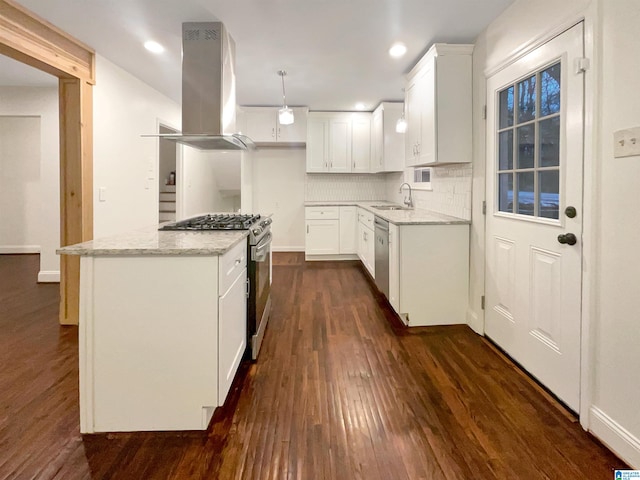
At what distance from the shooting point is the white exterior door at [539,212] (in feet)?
6.41

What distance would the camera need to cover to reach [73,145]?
325 centimetres

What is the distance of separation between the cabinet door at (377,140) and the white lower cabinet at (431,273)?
2645 mm

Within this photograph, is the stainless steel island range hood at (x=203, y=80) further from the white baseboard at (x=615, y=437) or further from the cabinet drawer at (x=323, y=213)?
the cabinet drawer at (x=323, y=213)

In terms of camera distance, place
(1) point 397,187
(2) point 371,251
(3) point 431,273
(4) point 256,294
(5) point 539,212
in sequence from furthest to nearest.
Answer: (1) point 397,187
(2) point 371,251
(3) point 431,273
(4) point 256,294
(5) point 539,212

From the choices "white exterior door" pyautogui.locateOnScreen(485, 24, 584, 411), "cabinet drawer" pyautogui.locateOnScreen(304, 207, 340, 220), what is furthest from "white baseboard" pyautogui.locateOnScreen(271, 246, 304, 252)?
"white exterior door" pyautogui.locateOnScreen(485, 24, 584, 411)

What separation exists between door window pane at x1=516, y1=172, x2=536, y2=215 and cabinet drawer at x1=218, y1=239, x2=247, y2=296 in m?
1.77

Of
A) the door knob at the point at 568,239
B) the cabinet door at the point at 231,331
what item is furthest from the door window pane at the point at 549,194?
the cabinet door at the point at 231,331

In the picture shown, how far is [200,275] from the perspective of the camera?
5.94 feet

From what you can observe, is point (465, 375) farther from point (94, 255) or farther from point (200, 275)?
point (94, 255)

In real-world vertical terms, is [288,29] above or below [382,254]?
above

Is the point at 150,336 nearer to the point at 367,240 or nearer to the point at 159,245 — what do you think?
the point at 159,245

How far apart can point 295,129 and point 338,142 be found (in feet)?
2.32

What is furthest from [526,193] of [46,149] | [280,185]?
[46,149]

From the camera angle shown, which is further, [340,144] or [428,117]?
[340,144]
